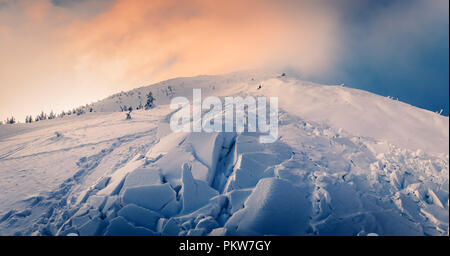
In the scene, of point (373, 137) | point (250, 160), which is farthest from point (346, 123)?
point (250, 160)

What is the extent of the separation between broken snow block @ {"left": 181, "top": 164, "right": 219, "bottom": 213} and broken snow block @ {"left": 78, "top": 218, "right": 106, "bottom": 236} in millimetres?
1735

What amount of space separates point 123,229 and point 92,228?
2.23 ft

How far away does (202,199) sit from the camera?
14.7ft

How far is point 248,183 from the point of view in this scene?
15.8 feet

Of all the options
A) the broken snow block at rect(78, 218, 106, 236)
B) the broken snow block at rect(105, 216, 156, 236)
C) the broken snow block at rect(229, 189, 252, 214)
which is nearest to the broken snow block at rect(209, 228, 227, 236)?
the broken snow block at rect(229, 189, 252, 214)

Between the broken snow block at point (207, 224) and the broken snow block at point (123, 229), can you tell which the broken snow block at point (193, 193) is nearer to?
the broken snow block at point (207, 224)

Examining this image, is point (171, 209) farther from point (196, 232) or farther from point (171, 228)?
point (196, 232)

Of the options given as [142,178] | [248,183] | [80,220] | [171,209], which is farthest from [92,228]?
[248,183]

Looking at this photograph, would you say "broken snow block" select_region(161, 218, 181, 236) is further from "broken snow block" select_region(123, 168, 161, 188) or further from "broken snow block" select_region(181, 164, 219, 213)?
"broken snow block" select_region(123, 168, 161, 188)

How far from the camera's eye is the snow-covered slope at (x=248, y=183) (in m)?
4.00

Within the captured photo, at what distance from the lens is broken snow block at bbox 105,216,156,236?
12.8 feet

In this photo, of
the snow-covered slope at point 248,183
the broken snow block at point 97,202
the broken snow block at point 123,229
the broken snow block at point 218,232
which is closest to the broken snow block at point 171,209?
the snow-covered slope at point 248,183

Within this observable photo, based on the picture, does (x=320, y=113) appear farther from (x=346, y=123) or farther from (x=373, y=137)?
(x=373, y=137)
